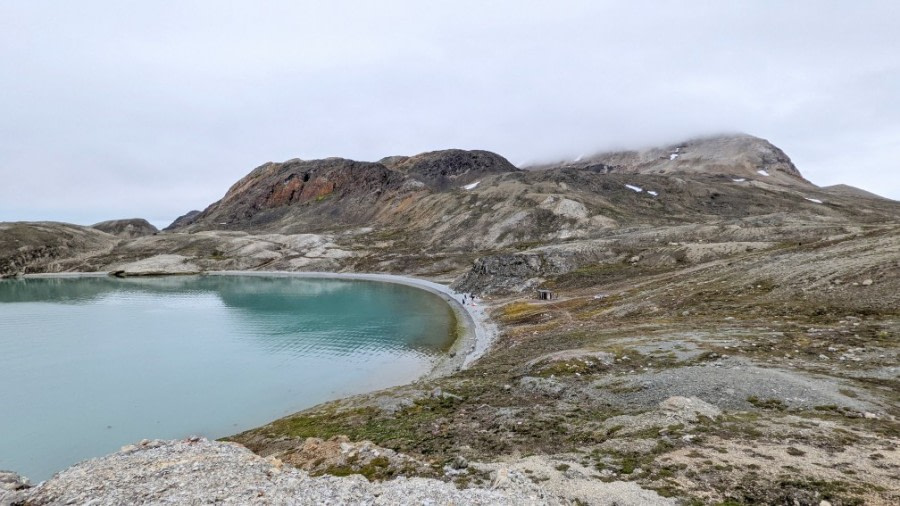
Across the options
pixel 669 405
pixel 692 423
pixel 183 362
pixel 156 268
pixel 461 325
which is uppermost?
pixel 156 268

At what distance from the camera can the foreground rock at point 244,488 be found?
46.4ft

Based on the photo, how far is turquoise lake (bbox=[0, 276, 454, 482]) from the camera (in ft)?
123

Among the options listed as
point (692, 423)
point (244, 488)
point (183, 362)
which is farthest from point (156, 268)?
point (692, 423)

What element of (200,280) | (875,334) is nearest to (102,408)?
(875,334)

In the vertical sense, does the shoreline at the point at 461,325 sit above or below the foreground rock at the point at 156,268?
below

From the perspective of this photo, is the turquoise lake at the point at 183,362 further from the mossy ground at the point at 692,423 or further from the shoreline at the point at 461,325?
the mossy ground at the point at 692,423

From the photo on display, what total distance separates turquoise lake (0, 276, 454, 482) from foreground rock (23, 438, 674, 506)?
65.3 ft

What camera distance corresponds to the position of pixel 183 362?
59219 mm

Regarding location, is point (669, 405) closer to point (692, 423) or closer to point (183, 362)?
point (692, 423)

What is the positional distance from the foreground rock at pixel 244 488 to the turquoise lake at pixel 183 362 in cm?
1990

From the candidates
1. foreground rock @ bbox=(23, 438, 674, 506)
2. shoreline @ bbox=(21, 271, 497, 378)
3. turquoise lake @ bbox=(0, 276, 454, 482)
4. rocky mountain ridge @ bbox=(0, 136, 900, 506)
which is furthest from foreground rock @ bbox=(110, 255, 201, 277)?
foreground rock @ bbox=(23, 438, 674, 506)

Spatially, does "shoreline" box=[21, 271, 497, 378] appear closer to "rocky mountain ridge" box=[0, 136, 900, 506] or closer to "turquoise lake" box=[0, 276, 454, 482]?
"turquoise lake" box=[0, 276, 454, 482]

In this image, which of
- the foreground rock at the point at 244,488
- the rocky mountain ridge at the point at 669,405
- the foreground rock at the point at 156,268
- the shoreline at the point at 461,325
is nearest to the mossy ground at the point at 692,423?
the rocky mountain ridge at the point at 669,405

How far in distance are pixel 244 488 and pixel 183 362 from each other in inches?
2103
